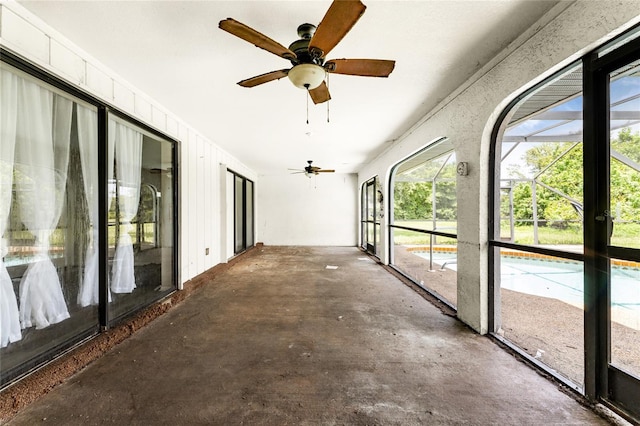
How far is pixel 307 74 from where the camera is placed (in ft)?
6.34

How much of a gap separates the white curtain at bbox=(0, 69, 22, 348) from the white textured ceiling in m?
0.62

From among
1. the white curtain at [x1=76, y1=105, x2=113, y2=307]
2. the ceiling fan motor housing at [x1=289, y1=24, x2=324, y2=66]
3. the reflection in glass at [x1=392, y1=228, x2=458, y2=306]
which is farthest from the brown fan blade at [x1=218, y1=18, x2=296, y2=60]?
the reflection in glass at [x1=392, y1=228, x2=458, y2=306]

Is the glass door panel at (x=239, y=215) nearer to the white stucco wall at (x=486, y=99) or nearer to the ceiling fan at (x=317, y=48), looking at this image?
the white stucco wall at (x=486, y=99)

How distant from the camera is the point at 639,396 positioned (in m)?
1.57

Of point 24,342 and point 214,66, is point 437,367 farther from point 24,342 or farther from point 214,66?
point 214,66

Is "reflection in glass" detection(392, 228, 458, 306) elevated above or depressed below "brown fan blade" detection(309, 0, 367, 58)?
below

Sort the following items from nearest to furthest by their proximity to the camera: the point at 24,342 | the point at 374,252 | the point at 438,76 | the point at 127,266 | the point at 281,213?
the point at 24,342
the point at 438,76
the point at 127,266
the point at 374,252
the point at 281,213

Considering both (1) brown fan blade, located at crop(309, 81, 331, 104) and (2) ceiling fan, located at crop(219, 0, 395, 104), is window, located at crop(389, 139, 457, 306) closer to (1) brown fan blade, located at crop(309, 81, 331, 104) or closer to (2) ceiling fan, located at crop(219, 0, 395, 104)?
(1) brown fan blade, located at crop(309, 81, 331, 104)

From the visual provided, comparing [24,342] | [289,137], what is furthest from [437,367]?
[289,137]

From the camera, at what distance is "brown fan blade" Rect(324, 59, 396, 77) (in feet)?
6.43

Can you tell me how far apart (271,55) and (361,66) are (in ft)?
3.04

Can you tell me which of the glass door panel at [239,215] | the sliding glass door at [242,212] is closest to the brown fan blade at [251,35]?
the sliding glass door at [242,212]

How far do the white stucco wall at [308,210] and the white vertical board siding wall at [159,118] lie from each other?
9.37ft

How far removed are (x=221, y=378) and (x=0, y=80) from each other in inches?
103
